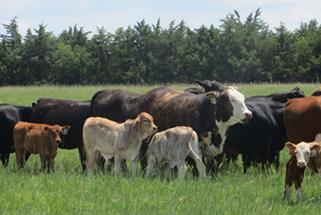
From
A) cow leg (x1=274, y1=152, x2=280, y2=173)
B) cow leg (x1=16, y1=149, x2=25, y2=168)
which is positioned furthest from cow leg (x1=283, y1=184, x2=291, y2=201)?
cow leg (x1=16, y1=149, x2=25, y2=168)

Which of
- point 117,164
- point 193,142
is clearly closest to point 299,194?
point 193,142

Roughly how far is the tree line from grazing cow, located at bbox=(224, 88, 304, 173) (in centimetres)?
5120

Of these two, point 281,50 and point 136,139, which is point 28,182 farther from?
point 281,50

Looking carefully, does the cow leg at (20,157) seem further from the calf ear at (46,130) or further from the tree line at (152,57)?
the tree line at (152,57)

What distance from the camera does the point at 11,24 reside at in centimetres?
7500

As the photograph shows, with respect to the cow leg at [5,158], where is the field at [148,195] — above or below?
above

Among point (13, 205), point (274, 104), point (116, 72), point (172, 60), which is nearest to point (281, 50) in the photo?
point (172, 60)

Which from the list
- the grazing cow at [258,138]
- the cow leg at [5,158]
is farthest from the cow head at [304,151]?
the cow leg at [5,158]

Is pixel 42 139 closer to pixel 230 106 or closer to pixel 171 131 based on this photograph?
pixel 171 131

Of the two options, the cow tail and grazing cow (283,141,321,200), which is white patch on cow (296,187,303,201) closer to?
grazing cow (283,141,321,200)

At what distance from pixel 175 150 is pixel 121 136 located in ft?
3.80

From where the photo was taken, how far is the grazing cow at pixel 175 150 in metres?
11.6

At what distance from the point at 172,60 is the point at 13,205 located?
62.3 meters

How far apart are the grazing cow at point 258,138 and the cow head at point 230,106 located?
154 cm
